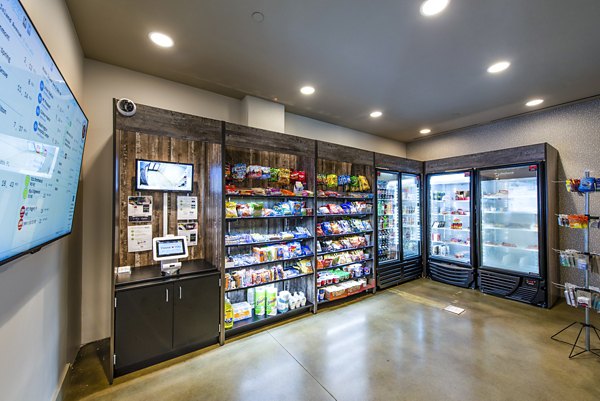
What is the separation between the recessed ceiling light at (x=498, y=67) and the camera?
267 centimetres

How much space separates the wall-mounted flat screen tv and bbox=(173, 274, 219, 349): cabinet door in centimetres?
118

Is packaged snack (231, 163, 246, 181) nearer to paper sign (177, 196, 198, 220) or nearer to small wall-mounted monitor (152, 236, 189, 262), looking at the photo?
paper sign (177, 196, 198, 220)

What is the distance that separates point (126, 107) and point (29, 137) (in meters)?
1.44

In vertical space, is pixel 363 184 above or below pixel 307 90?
below

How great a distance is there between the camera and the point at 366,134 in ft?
17.3

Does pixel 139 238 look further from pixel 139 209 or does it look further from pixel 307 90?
pixel 307 90

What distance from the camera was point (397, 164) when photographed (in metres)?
4.61

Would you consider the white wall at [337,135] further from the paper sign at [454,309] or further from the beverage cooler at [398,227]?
the paper sign at [454,309]

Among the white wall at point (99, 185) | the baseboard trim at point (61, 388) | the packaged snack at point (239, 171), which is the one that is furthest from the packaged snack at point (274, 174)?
the baseboard trim at point (61, 388)

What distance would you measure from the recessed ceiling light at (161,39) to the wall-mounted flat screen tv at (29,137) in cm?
110

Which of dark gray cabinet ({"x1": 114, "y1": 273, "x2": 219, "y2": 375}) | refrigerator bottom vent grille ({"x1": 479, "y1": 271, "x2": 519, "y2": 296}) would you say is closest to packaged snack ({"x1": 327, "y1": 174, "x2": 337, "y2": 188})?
dark gray cabinet ({"x1": 114, "y1": 273, "x2": 219, "y2": 375})

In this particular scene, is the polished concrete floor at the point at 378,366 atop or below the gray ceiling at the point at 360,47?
below

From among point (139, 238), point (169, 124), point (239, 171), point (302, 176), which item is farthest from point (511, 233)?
point (139, 238)

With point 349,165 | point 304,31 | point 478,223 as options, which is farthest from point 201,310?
point 478,223
